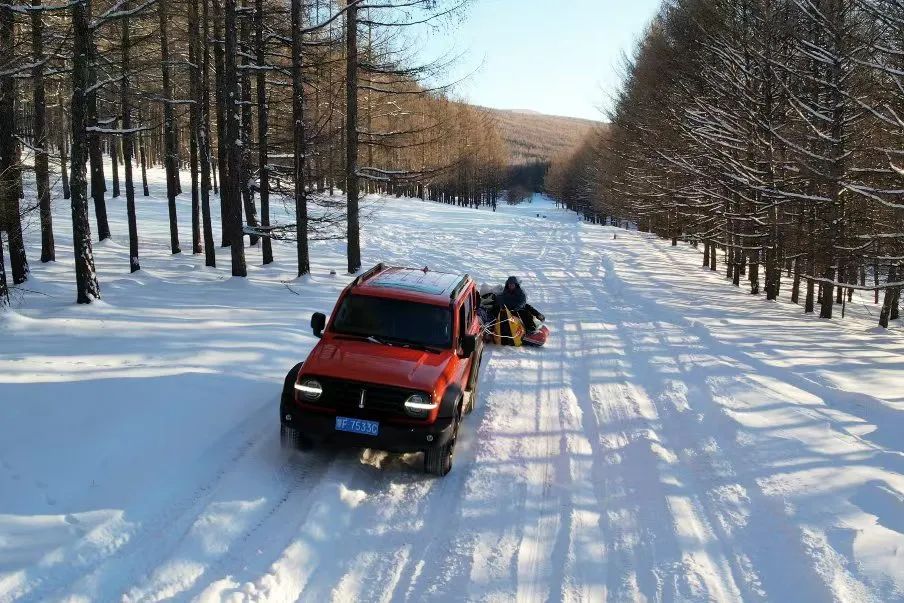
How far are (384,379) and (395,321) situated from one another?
1.26 meters

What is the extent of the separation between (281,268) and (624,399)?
13.0 metres

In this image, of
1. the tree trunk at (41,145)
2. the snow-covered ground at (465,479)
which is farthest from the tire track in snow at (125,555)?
the tree trunk at (41,145)

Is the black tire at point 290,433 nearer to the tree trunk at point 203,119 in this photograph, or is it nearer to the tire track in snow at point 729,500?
the tire track in snow at point 729,500

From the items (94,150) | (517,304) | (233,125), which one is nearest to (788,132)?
(517,304)

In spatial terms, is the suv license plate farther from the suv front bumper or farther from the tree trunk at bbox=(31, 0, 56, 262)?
the tree trunk at bbox=(31, 0, 56, 262)

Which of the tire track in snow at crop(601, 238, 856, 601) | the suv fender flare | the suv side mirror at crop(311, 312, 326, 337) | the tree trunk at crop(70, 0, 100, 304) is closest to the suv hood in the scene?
the suv fender flare

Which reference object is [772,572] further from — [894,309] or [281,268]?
[894,309]

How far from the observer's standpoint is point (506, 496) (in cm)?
604

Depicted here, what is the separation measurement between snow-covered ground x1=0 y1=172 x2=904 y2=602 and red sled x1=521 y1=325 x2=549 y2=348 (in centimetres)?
37

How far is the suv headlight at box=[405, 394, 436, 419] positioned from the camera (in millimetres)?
6023

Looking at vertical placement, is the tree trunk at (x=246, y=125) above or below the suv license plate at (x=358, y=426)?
above

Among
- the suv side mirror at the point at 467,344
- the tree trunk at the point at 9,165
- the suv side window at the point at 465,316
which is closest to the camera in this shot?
the suv side mirror at the point at 467,344

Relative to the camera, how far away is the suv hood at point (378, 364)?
240 inches

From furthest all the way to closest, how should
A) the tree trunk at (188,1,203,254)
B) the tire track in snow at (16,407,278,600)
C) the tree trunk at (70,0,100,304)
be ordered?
the tree trunk at (188,1,203,254) < the tree trunk at (70,0,100,304) < the tire track in snow at (16,407,278,600)
